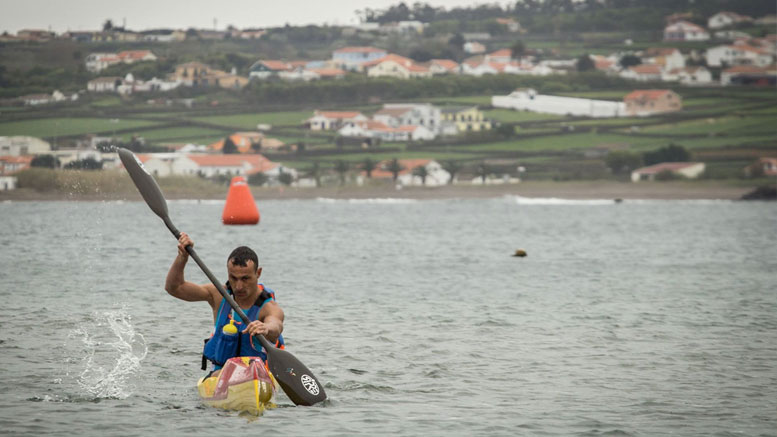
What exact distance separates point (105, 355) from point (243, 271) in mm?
7850

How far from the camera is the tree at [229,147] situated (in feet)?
535

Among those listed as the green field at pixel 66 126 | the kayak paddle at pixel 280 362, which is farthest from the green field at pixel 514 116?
the kayak paddle at pixel 280 362

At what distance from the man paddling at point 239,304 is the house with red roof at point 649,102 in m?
179

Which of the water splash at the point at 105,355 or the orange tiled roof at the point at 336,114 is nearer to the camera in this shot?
the water splash at the point at 105,355

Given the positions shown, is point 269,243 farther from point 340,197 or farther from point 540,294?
point 340,197

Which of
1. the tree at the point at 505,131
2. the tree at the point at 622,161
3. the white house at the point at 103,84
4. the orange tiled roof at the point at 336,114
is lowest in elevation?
the tree at the point at 622,161

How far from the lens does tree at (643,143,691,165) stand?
538 ft

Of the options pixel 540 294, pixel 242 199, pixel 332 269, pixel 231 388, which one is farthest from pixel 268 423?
pixel 242 199

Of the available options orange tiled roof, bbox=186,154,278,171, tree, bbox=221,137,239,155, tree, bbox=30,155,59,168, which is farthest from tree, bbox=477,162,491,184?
tree, bbox=30,155,59,168

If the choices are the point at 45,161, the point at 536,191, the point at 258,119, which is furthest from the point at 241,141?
the point at 536,191

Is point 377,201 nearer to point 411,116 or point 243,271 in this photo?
point 411,116

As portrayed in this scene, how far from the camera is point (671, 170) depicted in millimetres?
161750

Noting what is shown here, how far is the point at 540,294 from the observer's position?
3484 centimetres

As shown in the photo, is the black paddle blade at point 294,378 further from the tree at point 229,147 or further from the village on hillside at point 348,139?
the tree at point 229,147
